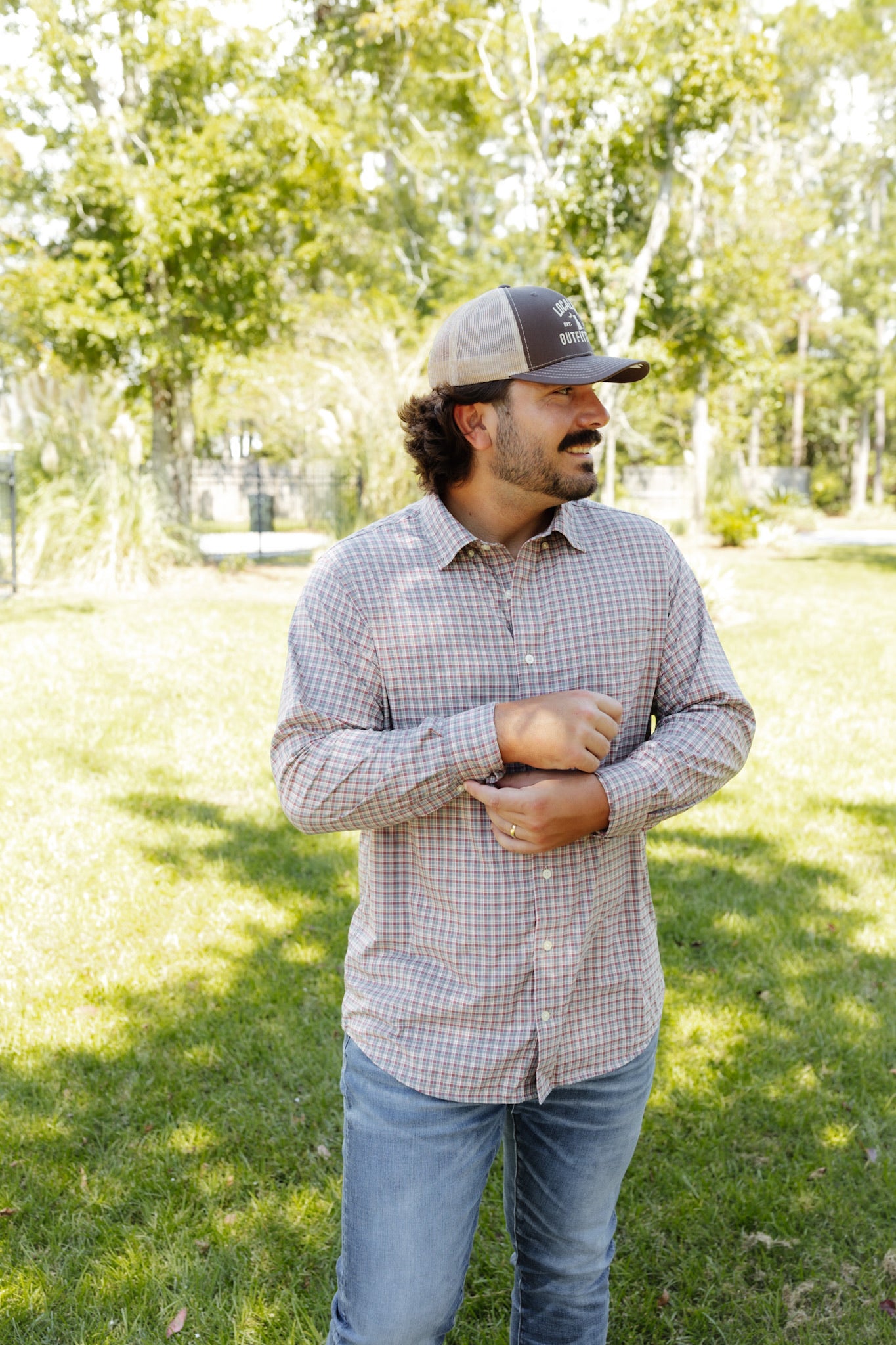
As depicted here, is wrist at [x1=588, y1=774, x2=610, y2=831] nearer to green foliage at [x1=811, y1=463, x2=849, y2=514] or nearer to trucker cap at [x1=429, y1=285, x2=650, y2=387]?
trucker cap at [x1=429, y1=285, x2=650, y2=387]

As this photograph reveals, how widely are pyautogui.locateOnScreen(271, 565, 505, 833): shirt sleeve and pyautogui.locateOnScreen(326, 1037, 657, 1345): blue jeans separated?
0.45 m

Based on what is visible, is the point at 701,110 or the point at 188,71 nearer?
the point at 701,110

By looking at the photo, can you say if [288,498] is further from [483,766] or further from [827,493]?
[483,766]

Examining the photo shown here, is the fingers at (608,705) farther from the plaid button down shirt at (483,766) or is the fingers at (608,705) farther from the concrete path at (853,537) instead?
the concrete path at (853,537)

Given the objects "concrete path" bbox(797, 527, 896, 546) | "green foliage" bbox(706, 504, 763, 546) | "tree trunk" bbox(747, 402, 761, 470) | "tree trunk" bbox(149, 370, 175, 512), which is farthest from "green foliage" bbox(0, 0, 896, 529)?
"tree trunk" bbox(747, 402, 761, 470)

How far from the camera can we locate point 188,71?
1431cm

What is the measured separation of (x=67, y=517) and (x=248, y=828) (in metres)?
8.93

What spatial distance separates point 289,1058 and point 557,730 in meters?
2.40

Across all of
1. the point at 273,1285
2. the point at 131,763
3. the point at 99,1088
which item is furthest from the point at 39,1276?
the point at 131,763

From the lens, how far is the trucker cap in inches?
71.0

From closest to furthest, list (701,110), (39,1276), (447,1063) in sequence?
(447,1063), (39,1276), (701,110)

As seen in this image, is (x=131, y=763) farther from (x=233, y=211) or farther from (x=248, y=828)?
(x=233, y=211)

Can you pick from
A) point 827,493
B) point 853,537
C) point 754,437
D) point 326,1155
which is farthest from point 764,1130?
point 754,437

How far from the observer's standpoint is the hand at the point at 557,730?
1.62m
